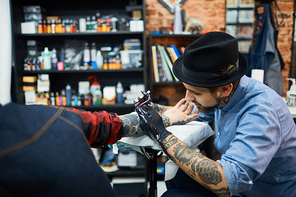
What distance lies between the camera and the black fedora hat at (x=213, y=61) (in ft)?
3.28

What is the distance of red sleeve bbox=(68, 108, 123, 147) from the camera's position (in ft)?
3.43

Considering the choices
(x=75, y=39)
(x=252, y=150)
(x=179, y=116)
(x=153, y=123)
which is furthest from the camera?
(x=75, y=39)

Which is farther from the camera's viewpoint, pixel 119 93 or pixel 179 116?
pixel 119 93

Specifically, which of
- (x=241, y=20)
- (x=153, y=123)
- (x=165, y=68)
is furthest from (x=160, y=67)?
(x=153, y=123)

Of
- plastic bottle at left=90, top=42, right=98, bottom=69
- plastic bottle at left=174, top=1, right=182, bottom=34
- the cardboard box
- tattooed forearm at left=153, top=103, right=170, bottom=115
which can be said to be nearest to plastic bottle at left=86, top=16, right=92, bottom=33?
plastic bottle at left=90, top=42, right=98, bottom=69

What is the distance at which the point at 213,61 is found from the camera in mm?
1006

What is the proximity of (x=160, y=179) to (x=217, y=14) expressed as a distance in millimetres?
2080

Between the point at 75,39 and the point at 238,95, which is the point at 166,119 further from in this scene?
the point at 75,39

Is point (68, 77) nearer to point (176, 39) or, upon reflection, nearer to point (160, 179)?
point (176, 39)

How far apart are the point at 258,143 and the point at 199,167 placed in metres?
0.25

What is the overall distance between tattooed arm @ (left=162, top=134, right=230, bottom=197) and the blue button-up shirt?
28 mm

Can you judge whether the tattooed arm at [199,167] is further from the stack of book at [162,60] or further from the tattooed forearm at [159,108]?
the stack of book at [162,60]

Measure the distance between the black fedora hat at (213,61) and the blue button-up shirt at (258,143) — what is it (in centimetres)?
13

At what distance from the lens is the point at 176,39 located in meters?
2.81
